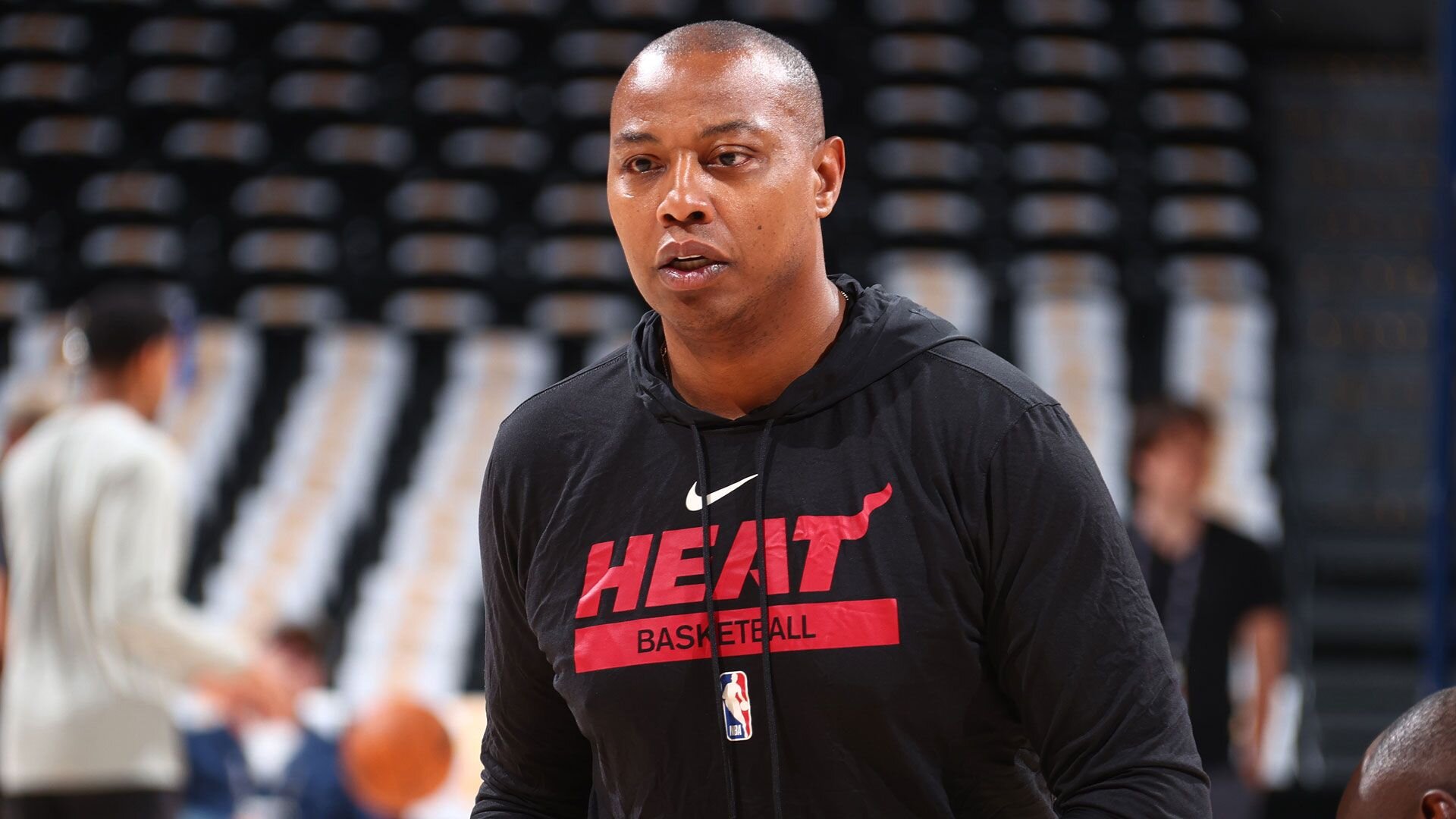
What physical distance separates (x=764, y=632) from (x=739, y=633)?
2 centimetres

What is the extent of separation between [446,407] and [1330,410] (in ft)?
14.1

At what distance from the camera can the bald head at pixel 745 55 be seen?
1403 millimetres

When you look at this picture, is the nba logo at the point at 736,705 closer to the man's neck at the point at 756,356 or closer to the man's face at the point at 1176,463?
the man's neck at the point at 756,356

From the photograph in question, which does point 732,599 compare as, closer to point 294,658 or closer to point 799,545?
point 799,545

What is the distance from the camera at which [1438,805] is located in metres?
1.38

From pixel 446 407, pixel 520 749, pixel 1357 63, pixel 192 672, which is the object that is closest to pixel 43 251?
pixel 446 407

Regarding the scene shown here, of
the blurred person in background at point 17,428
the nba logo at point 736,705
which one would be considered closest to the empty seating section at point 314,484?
the blurred person in background at point 17,428

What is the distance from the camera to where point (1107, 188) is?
378 inches

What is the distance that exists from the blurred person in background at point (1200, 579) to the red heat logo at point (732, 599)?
2628 mm

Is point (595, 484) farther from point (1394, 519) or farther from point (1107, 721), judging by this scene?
point (1394, 519)

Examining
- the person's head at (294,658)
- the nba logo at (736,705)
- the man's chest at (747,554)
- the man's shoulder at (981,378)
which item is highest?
the man's shoulder at (981,378)

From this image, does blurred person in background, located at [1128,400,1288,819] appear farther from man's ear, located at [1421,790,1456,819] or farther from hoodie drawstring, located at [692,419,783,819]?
hoodie drawstring, located at [692,419,783,819]

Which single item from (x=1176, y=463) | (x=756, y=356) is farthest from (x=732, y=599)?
(x=1176, y=463)

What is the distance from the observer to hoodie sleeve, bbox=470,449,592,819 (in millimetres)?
1521
